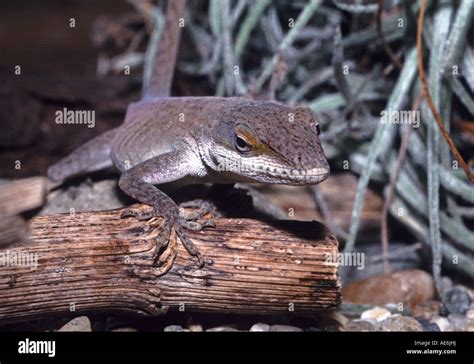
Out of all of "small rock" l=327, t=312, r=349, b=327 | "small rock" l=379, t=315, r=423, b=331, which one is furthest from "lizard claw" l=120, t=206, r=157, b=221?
"small rock" l=379, t=315, r=423, b=331

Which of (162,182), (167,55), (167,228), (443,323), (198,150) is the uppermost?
(167,55)

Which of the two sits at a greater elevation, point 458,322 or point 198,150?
point 198,150

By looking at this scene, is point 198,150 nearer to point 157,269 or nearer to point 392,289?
point 157,269

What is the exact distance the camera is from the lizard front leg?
10.6ft

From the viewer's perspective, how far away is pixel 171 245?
314 centimetres

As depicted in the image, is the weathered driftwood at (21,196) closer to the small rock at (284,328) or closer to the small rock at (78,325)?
the small rock at (78,325)

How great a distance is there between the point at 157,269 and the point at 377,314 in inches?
68.6

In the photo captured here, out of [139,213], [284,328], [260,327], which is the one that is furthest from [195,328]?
[139,213]

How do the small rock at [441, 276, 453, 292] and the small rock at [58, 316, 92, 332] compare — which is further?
the small rock at [441, 276, 453, 292]

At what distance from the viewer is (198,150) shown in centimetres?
381

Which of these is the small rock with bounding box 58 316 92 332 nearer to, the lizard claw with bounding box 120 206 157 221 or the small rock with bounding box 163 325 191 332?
the small rock with bounding box 163 325 191 332

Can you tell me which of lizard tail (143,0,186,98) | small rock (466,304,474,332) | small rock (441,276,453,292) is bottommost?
small rock (466,304,474,332)

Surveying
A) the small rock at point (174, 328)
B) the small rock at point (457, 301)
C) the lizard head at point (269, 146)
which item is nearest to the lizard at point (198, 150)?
the lizard head at point (269, 146)

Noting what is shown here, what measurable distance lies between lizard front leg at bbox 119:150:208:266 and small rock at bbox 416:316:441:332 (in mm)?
1670
